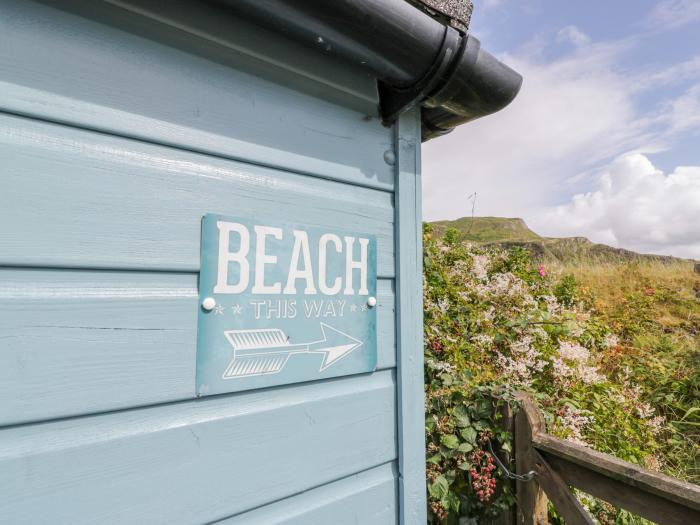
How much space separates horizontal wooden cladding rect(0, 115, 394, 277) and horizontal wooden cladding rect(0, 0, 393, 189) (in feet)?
0.14

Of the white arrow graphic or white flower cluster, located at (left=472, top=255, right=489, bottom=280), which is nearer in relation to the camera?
the white arrow graphic

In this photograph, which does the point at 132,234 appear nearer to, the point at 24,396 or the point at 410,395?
the point at 24,396

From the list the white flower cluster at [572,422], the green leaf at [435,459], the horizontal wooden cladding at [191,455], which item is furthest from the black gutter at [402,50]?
the white flower cluster at [572,422]

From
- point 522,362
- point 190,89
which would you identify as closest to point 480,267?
point 522,362

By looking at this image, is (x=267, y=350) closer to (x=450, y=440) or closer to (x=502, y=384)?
(x=450, y=440)

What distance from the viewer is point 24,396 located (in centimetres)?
70

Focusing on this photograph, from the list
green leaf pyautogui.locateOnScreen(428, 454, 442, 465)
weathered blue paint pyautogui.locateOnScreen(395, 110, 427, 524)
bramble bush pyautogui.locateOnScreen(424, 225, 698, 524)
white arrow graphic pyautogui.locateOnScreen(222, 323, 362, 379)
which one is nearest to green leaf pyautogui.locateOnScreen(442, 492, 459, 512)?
bramble bush pyautogui.locateOnScreen(424, 225, 698, 524)

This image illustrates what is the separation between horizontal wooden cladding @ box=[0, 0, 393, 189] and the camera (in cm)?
76

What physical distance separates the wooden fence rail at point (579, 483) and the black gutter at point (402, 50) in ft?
4.60

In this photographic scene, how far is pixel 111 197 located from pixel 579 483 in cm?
197

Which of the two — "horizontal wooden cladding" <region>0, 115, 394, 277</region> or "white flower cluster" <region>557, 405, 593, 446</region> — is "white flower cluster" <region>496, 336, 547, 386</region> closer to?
"white flower cluster" <region>557, 405, 593, 446</region>

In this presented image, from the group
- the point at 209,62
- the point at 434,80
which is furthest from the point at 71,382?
the point at 434,80

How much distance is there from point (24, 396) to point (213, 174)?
613 mm

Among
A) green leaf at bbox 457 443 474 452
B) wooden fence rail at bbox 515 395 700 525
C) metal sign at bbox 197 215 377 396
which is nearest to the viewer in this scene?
metal sign at bbox 197 215 377 396
